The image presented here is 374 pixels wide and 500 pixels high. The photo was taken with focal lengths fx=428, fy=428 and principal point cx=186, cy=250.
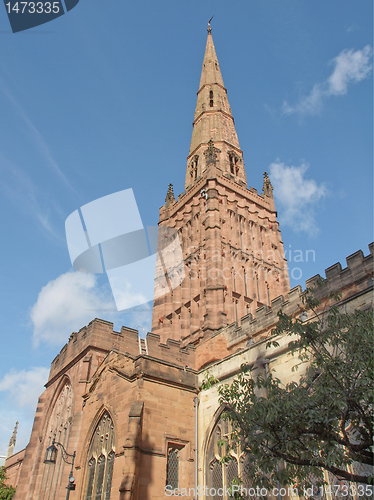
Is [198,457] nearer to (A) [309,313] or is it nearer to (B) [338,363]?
(A) [309,313]

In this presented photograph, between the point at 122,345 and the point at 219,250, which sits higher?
the point at 219,250

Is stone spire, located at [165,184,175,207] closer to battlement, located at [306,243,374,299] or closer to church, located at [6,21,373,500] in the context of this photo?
church, located at [6,21,373,500]

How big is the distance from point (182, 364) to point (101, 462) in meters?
6.25

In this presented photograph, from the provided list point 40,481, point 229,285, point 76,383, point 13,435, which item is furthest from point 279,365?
point 13,435

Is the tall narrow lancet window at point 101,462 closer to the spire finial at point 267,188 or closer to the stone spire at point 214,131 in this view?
the stone spire at point 214,131

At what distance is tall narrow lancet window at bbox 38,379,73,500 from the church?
0.23ft

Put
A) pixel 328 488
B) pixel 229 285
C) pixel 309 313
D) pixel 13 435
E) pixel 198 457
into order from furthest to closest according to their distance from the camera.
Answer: pixel 13 435
pixel 229 285
pixel 309 313
pixel 198 457
pixel 328 488

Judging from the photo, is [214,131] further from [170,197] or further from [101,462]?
[101,462]

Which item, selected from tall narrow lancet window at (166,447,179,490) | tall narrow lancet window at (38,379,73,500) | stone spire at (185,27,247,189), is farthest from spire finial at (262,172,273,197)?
tall narrow lancet window at (166,447,179,490)

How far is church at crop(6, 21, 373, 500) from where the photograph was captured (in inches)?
536

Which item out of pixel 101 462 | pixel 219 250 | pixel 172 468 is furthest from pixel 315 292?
pixel 219 250

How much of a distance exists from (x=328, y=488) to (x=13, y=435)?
137 ft

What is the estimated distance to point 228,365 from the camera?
50.5 ft

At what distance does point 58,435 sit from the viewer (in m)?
21.4
